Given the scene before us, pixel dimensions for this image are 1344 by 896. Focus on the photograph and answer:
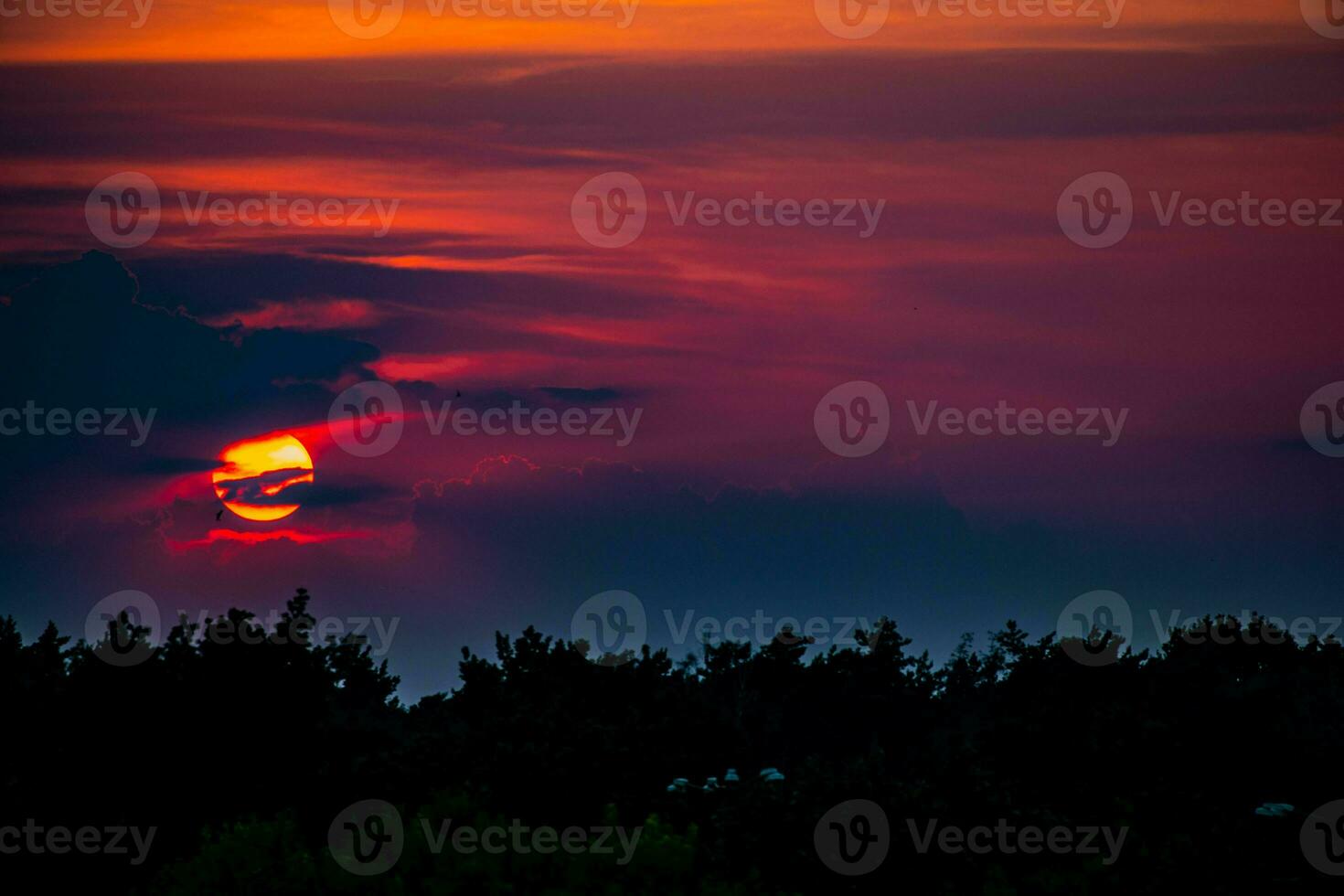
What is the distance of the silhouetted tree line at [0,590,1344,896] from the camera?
679 inches

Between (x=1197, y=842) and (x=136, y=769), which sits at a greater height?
(x=136, y=769)

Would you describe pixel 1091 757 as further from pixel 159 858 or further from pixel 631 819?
pixel 159 858

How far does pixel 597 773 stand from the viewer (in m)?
21.9

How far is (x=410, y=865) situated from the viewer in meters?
17.1

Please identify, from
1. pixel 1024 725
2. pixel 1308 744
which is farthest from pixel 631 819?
pixel 1308 744

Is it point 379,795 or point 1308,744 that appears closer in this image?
point 379,795

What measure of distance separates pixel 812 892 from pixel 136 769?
13674 millimetres

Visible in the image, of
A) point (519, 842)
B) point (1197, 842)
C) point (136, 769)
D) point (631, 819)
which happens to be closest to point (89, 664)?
point (136, 769)

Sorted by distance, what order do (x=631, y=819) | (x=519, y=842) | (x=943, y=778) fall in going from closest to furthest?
(x=519, y=842), (x=943, y=778), (x=631, y=819)

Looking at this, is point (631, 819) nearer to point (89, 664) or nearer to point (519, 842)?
point (519, 842)

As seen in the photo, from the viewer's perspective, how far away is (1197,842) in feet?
57.0

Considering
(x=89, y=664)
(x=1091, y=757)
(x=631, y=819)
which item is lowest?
(x=631, y=819)

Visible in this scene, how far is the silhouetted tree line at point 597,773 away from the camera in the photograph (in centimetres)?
1723

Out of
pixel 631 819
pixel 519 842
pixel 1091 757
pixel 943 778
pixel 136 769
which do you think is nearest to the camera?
pixel 519 842
